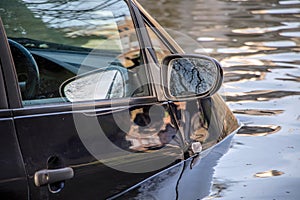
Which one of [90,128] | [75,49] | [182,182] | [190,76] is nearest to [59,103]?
[90,128]

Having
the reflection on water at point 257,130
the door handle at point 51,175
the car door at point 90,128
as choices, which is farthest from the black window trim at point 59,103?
the reflection on water at point 257,130

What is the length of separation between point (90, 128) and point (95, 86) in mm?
354

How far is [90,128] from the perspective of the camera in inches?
112

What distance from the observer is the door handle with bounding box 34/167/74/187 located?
259 cm

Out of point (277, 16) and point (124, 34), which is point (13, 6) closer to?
point (124, 34)

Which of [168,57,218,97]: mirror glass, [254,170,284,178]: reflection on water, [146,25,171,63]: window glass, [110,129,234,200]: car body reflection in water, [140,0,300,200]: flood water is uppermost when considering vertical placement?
[146,25,171,63]: window glass

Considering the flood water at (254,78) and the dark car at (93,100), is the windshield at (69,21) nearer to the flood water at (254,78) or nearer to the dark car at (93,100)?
the dark car at (93,100)

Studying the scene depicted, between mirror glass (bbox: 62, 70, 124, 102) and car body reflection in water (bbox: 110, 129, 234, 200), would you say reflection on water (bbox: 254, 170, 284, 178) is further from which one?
mirror glass (bbox: 62, 70, 124, 102)

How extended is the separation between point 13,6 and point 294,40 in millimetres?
7474

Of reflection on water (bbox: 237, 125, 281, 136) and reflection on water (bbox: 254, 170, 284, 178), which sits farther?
reflection on water (bbox: 237, 125, 281, 136)

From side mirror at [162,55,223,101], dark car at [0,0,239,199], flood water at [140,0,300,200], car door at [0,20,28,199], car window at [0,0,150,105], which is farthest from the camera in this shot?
flood water at [140,0,300,200]

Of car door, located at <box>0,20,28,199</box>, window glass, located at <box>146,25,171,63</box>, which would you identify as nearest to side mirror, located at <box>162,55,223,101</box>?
window glass, located at <box>146,25,171,63</box>

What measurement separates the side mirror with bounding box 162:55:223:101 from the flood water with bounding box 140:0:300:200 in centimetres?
45

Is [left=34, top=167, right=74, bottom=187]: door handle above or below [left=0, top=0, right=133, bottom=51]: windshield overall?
below
